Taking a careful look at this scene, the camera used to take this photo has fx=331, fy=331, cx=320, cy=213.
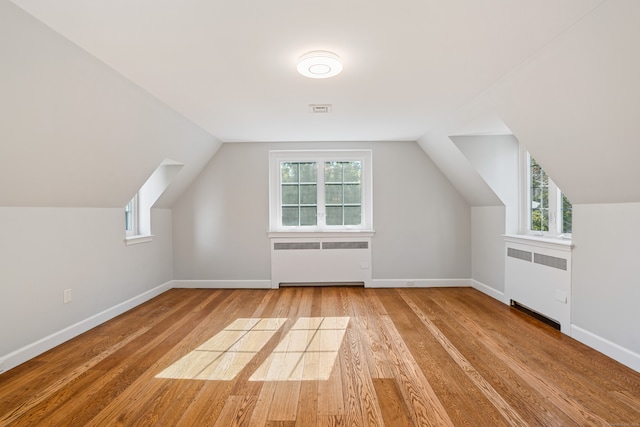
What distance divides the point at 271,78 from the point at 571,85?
2.16 meters

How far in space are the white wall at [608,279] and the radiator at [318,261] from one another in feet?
8.76

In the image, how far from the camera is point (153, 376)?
2.41 meters

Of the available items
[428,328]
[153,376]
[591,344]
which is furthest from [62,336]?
[591,344]

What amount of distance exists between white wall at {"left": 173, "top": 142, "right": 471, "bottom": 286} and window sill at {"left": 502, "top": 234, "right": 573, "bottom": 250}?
3.70 ft

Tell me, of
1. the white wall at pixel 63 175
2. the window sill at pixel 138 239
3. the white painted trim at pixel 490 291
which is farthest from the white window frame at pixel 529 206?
the window sill at pixel 138 239

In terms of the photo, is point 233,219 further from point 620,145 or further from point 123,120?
point 620,145

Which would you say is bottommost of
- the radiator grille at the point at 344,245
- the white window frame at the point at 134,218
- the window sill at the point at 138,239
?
the radiator grille at the point at 344,245

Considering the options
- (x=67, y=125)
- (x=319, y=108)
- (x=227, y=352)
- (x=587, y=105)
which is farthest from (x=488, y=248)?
(x=67, y=125)

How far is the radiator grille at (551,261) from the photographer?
3.23 meters

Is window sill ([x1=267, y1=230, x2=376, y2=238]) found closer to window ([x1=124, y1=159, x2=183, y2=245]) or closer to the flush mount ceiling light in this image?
window ([x1=124, y1=159, x2=183, y2=245])

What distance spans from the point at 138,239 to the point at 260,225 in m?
1.68

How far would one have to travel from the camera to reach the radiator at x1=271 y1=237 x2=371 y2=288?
16.8 ft

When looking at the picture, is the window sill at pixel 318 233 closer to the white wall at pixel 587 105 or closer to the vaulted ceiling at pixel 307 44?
the vaulted ceiling at pixel 307 44

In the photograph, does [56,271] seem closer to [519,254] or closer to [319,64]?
[319,64]
